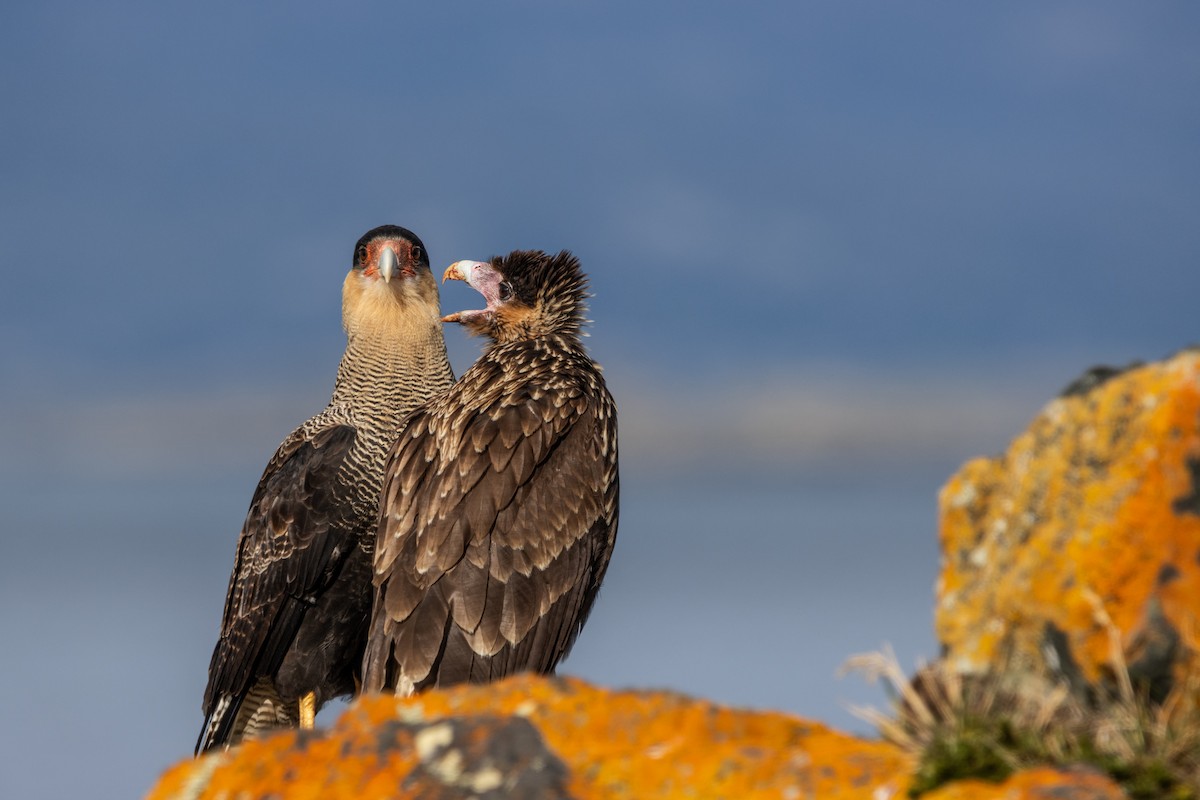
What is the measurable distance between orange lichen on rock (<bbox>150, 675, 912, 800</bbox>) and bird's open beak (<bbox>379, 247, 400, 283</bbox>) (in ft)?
18.3

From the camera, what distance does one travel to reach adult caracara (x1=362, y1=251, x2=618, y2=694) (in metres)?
6.24

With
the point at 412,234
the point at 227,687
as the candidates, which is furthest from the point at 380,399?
the point at 227,687

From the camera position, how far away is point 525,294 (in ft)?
25.7

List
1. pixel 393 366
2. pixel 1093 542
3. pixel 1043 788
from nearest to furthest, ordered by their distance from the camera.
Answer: pixel 1043 788
pixel 1093 542
pixel 393 366

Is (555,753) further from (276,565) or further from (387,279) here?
(387,279)

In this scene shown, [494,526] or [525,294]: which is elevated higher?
[525,294]

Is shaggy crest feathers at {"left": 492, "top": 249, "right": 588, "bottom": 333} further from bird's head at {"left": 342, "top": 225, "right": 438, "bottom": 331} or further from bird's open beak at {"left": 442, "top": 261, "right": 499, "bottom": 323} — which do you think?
bird's head at {"left": 342, "top": 225, "right": 438, "bottom": 331}

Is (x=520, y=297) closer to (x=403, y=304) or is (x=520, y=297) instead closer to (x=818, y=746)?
(x=403, y=304)

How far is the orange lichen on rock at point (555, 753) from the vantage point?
10.8 ft

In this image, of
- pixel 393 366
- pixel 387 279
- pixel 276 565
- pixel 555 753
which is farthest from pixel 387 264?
pixel 555 753

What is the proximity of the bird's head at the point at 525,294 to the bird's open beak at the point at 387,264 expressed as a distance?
4.18 feet

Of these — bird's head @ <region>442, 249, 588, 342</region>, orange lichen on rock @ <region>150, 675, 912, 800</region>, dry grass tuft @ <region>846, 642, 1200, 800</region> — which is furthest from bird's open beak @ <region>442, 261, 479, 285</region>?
dry grass tuft @ <region>846, 642, 1200, 800</region>

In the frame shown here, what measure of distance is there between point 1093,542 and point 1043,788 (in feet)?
2.45

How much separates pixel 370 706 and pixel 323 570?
4.36 metres
